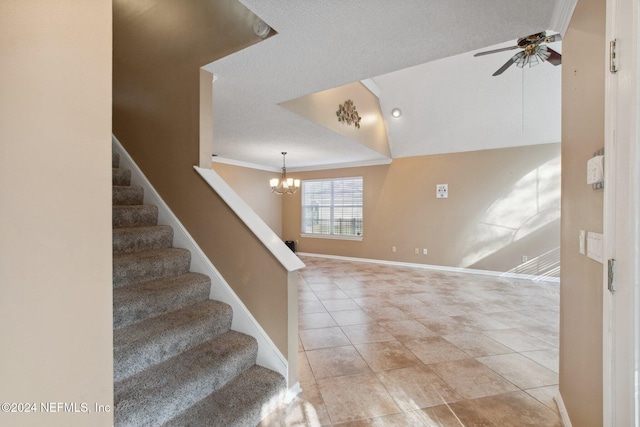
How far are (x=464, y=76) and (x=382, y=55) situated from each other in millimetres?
3226

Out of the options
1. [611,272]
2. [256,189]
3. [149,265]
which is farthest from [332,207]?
[611,272]

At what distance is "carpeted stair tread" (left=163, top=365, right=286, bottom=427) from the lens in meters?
1.33

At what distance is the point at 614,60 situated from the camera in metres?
0.86

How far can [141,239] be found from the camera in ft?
6.72

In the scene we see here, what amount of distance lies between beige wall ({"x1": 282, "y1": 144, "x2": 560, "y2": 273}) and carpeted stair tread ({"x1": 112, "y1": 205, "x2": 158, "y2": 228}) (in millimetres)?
4838

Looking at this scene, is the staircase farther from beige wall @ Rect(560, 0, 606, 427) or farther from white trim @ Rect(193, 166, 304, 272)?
beige wall @ Rect(560, 0, 606, 427)

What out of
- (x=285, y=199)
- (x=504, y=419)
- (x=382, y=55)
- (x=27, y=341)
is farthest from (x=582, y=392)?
(x=285, y=199)

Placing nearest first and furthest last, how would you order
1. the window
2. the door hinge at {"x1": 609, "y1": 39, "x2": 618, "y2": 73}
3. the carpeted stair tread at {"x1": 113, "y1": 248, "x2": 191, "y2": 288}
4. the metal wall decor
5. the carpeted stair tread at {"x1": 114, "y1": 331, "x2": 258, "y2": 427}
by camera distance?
the door hinge at {"x1": 609, "y1": 39, "x2": 618, "y2": 73} < the carpeted stair tread at {"x1": 114, "y1": 331, "x2": 258, "y2": 427} < the carpeted stair tread at {"x1": 113, "y1": 248, "x2": 191, "y2": 288} < the metal wall decor < the window

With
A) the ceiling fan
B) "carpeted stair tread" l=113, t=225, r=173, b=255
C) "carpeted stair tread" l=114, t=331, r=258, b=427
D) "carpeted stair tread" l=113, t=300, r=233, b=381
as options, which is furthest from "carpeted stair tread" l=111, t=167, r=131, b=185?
the ceiling fan

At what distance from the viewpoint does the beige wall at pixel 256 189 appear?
236 inches

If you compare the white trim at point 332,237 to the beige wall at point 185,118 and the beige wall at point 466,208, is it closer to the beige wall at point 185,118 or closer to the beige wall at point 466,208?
the beige wall at point 466,208

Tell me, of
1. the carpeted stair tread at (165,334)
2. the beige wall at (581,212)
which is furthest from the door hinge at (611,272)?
the carpeted stair tread at (165,334)

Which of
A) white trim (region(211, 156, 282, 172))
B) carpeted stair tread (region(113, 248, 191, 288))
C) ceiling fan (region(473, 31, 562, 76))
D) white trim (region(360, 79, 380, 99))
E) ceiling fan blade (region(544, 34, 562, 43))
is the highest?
white trim (region(360, 79, 380, 99))

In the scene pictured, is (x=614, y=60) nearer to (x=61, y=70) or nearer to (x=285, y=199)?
(x=61, y=70)
